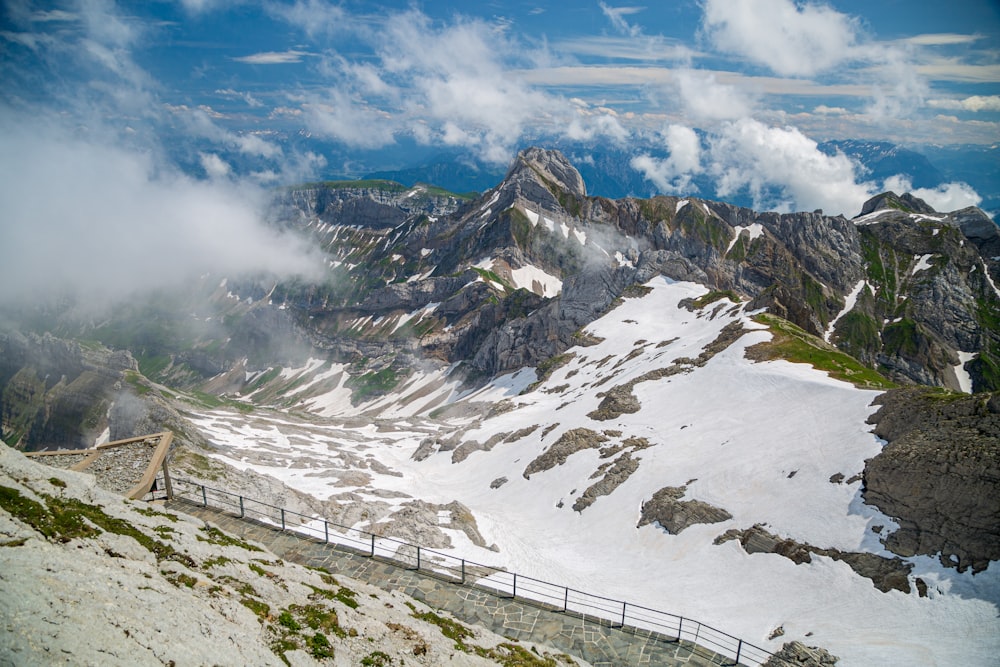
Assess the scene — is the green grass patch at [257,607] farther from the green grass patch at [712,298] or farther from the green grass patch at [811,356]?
the green grass patch at [712,298]

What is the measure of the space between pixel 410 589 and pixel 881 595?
75.9 ft

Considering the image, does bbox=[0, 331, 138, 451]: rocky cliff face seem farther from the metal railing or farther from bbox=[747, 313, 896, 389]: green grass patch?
bbox=[747, 313, 896, 389]: green grass patch

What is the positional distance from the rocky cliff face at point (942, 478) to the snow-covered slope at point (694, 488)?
0.98 m

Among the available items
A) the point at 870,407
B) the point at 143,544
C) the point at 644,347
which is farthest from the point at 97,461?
the point at 644,347

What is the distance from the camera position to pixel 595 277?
16100cm

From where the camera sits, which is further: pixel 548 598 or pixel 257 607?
pixel 548 598

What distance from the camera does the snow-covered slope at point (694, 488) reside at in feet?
82.7

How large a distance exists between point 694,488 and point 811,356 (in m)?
26.7

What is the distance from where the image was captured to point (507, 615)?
74.7 ft

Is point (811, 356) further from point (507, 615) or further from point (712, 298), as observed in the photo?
point (712, 298)

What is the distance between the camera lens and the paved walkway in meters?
21.3

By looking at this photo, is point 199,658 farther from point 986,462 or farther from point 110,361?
point 110,361

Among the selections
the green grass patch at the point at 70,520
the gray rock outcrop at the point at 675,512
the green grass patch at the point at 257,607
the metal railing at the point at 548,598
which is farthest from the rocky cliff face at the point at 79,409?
the green grass patch at the point at 257,607

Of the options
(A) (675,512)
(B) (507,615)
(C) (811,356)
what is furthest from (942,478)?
(C) (811,356)
